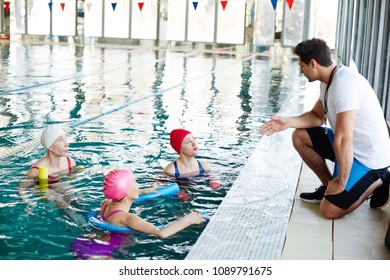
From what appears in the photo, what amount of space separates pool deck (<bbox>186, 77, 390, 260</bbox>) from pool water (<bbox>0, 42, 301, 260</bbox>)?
0.45 ft

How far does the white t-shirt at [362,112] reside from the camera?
3.59 m

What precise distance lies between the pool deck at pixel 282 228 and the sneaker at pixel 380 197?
5cm

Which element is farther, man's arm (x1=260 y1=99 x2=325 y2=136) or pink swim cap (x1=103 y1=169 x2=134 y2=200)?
man's arm (x1=260 y1=99 x2=325 y2=136)

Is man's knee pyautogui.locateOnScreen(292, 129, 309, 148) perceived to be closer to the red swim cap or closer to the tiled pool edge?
the tiled pool edge

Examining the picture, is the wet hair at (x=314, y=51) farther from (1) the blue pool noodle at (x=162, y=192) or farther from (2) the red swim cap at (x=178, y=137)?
(2) the red swim cap at (x=178, y=137)

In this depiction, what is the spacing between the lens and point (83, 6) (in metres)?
24.9

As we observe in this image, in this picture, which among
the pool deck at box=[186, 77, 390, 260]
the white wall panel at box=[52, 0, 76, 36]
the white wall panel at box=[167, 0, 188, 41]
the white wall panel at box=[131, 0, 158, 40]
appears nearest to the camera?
the pool deck at box=[186, 77, 390, 260]

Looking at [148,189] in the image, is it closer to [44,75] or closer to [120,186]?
[120,186]

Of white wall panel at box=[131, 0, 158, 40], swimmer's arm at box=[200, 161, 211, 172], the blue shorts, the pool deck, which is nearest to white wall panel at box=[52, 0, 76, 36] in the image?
white wall panel at box=[131, 0, 158, 40]

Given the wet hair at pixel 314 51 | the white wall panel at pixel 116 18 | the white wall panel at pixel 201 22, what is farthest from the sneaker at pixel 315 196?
the white wall panel at pixel 116 18

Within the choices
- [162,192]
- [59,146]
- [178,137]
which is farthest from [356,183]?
[59,146]

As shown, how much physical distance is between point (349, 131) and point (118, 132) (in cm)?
371

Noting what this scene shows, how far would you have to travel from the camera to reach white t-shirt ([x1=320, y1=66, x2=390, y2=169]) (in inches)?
141
